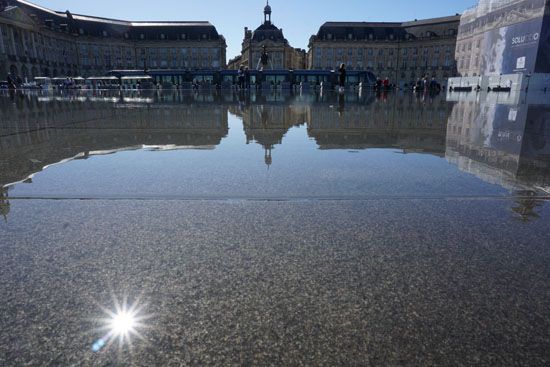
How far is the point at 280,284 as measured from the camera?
1951mm

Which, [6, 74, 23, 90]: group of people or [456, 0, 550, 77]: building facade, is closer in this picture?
[456, 0, 550, 77]: building facade

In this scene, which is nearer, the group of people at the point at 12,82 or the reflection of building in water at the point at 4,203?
the reflection of building in water at the point at 4,203

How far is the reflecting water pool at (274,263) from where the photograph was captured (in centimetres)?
153

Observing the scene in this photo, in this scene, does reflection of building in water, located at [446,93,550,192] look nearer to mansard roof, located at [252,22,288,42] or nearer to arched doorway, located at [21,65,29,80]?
arched doorway, located at [21,65,29,80]

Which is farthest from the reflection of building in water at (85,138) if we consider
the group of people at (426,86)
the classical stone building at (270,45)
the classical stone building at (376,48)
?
the classical stone building at (376,48)

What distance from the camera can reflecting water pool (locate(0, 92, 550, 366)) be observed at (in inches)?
60.3

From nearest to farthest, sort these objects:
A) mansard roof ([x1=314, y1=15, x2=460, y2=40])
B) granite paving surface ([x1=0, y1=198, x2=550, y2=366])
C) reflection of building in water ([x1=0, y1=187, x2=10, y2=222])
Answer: granite paving surface ([x1=0, y1=198, x2=550, y2=366])
reflection of building in water ([x1=0, y1=187, x2=10, y2=222])
mansard roof ([x1=314, y1=15, x2=460, y2=40])

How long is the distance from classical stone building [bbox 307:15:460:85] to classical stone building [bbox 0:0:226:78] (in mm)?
27279

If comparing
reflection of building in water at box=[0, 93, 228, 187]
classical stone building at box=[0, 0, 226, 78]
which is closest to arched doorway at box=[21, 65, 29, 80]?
classical stone building at box=[0, 0, 226, 78]

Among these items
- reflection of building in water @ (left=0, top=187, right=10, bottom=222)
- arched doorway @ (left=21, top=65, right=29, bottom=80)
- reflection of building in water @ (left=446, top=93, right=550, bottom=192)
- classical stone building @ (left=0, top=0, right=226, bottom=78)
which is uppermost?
classical stone building @ (left=0, top=0, right=226, bottom=78)

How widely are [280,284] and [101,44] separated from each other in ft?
345

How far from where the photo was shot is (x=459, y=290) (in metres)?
1.90

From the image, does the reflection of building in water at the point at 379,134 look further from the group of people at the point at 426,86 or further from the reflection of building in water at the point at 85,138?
the group of people at the point at 426,86

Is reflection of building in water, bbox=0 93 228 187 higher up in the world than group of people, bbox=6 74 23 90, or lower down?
lower down
